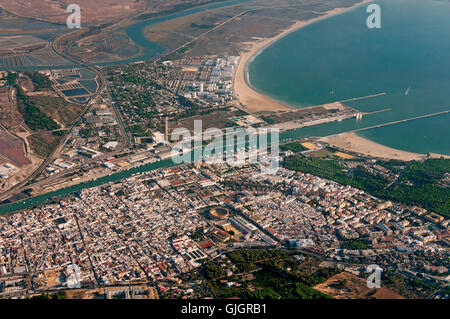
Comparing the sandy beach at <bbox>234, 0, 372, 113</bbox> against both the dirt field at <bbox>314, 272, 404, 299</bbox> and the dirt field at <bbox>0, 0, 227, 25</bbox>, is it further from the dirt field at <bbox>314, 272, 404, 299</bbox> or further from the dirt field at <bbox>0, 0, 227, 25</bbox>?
the dirt field at <bbox>314, 272, 404, 299</bbox>

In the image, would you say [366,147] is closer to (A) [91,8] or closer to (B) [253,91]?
(B) [253,91]

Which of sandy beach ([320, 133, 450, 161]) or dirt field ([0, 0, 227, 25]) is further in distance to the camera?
dirt field ([0, 0, 227, 25])

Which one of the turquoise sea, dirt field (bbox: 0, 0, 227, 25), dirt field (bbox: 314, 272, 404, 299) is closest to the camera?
dirt field (bbox: 314, 272, 404, 299)

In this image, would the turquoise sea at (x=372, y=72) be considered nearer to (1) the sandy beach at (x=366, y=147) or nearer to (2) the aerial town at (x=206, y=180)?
(2) the aerial town at (x=206, y=180)

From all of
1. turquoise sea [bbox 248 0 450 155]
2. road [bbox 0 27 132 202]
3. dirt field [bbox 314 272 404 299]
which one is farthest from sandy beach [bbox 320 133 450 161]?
dirt field [bbox 314 272 404 299]

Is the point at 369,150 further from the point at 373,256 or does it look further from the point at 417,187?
the point at 373,256

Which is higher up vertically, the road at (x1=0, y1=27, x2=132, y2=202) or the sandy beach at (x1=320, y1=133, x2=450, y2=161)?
the road at (x1=0, y1=27, x2=132, y2=202)

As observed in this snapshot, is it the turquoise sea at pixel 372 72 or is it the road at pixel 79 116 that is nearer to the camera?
the road at pixel 79 116

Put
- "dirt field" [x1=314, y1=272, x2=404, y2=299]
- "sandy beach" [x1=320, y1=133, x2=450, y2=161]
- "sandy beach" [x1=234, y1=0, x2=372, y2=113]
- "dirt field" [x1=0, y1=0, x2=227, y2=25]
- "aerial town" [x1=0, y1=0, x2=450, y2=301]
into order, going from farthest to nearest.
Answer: "dirt field" [x1=0, y1=0, x2=227, y2=25] < "sandy beach" [x1=234, y1=0, x2=372, y2=113] < "sandy beach" [x1=320, y1=133, x2=450, y2=161] < "aerial town" [x1=0, y1=0, x2=450, y2=301] < "dirt field" [x1=314, y1=272, x2=404, y2=299]

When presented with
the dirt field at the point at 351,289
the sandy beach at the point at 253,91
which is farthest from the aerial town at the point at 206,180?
the sandy beach at the point at 253,91
